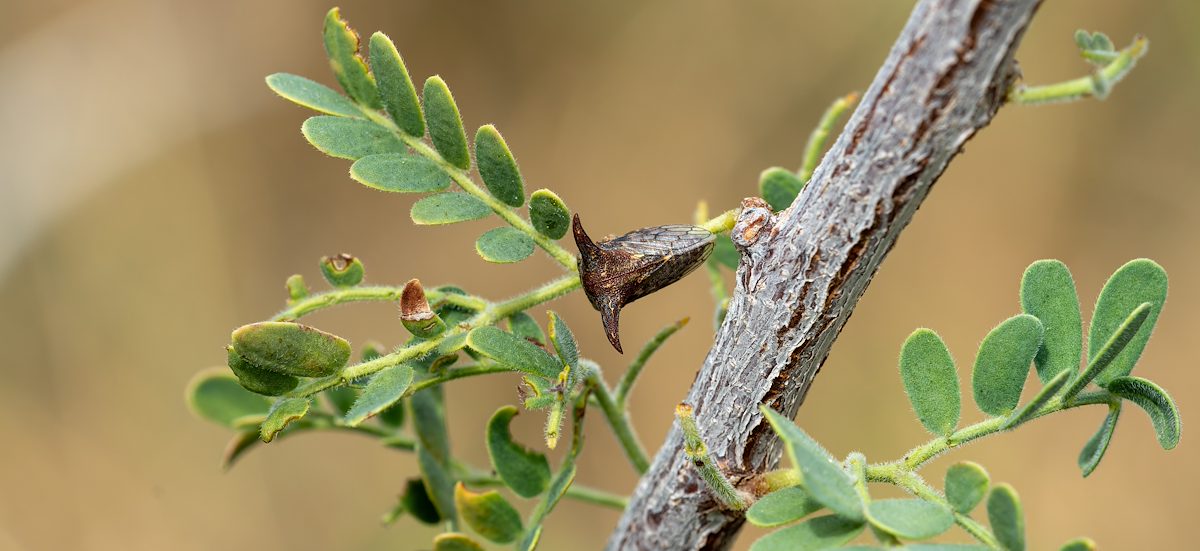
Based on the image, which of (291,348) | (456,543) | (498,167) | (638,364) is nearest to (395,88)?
(498,167)

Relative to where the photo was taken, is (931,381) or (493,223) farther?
(493,223)

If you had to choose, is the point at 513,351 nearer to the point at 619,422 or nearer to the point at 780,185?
the point at 619,422

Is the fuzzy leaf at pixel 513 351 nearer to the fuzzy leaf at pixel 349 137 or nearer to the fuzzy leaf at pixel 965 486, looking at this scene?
the fuzzy leaf at pixel 349 137

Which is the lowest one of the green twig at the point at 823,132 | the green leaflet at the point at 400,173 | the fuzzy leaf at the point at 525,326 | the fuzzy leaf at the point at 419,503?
the fuzzy leaf at the point at 419,503

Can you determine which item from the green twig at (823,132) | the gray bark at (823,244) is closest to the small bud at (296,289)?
the gray bark at (823,244)

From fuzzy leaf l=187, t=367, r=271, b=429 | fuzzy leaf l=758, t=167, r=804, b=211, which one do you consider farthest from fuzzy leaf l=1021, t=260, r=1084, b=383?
fuzzy leaf l=187, t=367, r=271, b=429

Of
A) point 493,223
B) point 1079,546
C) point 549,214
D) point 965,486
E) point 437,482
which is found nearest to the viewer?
point 1079,546
